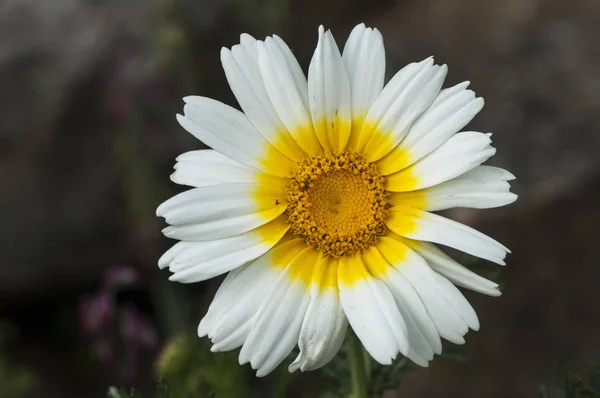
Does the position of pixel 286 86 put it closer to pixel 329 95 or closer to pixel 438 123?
pixel 329 95

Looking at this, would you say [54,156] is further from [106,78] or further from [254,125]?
[254,125]

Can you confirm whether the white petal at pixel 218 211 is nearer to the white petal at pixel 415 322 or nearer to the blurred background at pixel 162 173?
the white petal at pixel 415 322

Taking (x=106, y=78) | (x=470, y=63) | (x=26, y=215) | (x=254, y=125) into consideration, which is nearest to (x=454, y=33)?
(x=470, y=63)

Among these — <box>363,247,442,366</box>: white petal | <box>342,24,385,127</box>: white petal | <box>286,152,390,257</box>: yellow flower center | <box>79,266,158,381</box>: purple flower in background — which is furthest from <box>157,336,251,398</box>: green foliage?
<box>342,24,385,127</box>: white petal

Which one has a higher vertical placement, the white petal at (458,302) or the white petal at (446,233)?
the white petal at (446,233)

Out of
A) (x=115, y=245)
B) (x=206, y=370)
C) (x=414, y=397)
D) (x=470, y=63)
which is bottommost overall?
(x=414, y=397)

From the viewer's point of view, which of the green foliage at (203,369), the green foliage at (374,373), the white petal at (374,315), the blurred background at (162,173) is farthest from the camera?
the blurred background at (162,173)

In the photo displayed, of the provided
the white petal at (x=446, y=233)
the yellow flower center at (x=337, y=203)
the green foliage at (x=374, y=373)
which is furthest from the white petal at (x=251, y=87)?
the green foliage at (x=374, y=373)
